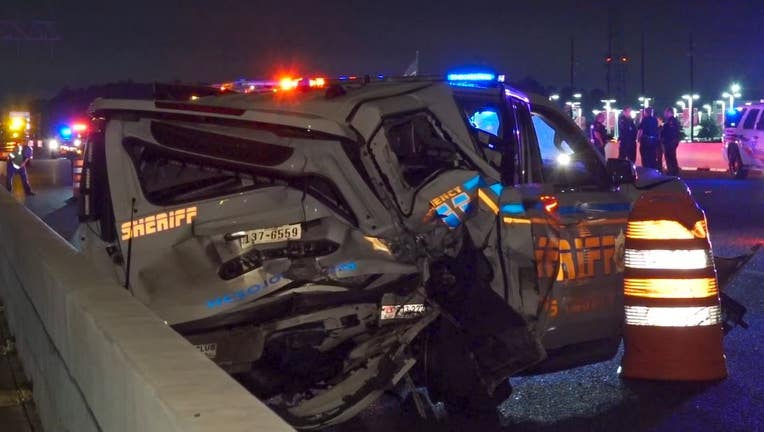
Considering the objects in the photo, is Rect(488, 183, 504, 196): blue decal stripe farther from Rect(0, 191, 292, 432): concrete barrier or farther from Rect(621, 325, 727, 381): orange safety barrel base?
Rect(0, 191, 292, 432): concrete barrier

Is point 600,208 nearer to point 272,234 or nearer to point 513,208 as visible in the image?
point 513,208

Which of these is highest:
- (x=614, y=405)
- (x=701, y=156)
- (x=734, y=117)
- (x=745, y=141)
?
(x=734, y=117)

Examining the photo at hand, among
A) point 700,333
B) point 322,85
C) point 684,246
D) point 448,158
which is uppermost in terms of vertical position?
point 322,85

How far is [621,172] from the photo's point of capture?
22.2ft

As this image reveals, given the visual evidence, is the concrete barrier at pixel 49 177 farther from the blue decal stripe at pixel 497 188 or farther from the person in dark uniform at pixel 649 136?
the blue decal stripe at pixel 497 188

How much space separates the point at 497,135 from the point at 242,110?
6.40ft

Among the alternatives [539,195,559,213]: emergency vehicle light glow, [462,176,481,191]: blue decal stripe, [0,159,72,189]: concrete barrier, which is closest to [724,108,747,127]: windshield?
[0,159,72,189]: concrete barrier

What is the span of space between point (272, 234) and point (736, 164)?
24.0 m

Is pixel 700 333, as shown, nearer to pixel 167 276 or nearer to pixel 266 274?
pixel 266 274

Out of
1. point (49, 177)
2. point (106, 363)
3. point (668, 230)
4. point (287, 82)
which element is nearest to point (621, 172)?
point (668, 230)

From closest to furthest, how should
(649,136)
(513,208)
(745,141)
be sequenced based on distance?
(513,208), (649,136), (745,141)

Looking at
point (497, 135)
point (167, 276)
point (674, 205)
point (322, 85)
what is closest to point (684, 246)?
point (674, 205)

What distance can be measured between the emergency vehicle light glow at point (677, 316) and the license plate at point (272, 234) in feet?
6.71

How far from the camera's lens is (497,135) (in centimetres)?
681
